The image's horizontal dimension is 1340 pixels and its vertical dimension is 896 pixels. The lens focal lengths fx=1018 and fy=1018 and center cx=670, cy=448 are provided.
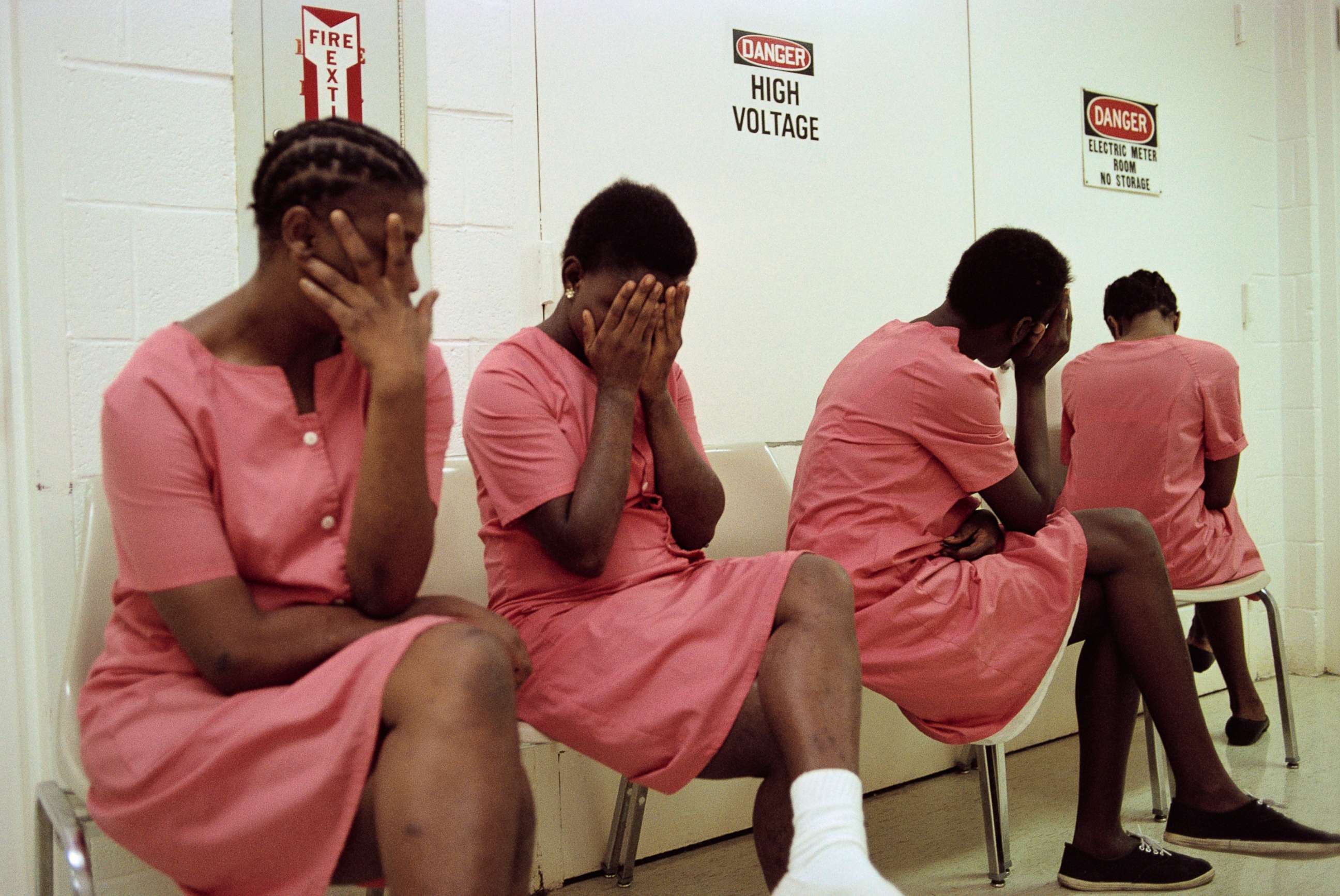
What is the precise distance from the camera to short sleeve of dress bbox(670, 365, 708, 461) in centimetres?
166

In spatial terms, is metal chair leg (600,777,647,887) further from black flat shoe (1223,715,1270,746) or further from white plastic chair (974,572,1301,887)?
black flat shoe (1223,715,1270,746)

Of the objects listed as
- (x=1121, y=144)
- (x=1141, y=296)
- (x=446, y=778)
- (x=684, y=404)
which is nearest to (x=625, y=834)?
(x=684, y=404)

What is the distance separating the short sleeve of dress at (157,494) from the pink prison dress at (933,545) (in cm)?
108

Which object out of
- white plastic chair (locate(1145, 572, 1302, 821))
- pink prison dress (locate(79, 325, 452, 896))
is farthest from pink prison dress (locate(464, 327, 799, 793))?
white plastic chair (locate(1145, 572, 1302, 821))

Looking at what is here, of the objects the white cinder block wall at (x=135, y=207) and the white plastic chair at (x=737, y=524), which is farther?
the white plastic chair at (x=737, y=524)

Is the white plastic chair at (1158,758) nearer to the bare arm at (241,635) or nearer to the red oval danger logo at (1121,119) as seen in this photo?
the bare arm at (241,635)

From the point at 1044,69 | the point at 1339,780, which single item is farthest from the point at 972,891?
the point at 1044,69

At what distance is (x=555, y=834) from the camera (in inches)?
80.0

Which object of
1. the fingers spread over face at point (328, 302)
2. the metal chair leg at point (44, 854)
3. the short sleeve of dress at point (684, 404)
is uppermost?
the fingers spread over face at point (328, 302)

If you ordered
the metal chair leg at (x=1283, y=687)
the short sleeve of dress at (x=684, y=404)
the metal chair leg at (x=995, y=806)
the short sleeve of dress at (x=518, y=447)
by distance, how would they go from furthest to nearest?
the metal chair leg at (x=1283, y=687) < the metal chair leg at (x=995, y=806) < the short sleeve of dress at (x=684, y=404) < the short sleeve of dress at (x=518, y=447)

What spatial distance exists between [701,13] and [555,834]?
1.81 m

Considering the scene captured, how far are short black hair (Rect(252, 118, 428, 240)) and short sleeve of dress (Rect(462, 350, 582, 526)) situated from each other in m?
0.37

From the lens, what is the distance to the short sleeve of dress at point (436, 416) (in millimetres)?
1231

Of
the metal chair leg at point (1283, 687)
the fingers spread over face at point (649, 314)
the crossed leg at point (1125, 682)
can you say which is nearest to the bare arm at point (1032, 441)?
the crossed leg at point (1125, 682)
